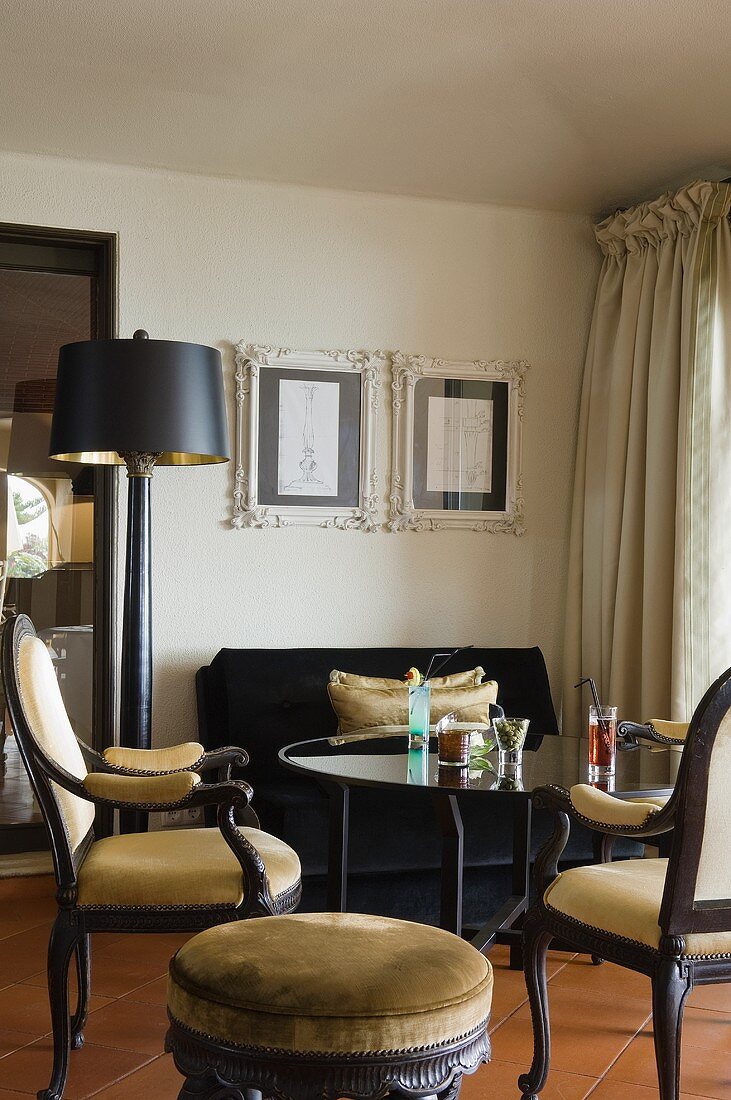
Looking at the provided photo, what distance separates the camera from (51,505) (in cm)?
427

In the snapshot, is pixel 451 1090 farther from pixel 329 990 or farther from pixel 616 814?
pixel 616 814

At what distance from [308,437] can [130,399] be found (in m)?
1.21

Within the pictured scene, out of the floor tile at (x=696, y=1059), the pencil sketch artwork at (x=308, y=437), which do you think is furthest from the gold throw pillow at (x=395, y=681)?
the floor tile at (x=696, y=1059)

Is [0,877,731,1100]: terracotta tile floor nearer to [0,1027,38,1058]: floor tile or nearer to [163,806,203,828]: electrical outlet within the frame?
[0,1027,38,1058]: floor tile

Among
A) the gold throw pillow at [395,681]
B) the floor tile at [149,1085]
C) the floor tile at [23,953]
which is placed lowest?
the floor tile at [23,953]

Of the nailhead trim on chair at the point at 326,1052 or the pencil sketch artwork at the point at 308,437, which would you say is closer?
the nailhead trim on chair at the point at 326,1052

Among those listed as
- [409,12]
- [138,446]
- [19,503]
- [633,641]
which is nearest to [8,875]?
[19,503]

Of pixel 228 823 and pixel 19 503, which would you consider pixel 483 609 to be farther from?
pixel 228 823

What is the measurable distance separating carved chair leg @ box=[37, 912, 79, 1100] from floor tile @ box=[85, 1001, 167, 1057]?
0.31 meters

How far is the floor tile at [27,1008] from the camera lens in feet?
8.90

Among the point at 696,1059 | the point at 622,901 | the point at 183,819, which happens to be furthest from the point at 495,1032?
the point at 183,819

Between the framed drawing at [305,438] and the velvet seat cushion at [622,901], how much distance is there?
222 centimetres

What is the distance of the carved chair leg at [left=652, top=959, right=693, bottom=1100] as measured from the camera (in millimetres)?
1997

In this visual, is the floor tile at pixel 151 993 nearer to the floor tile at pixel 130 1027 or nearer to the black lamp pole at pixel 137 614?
the floor tile at pixel 130 1027
